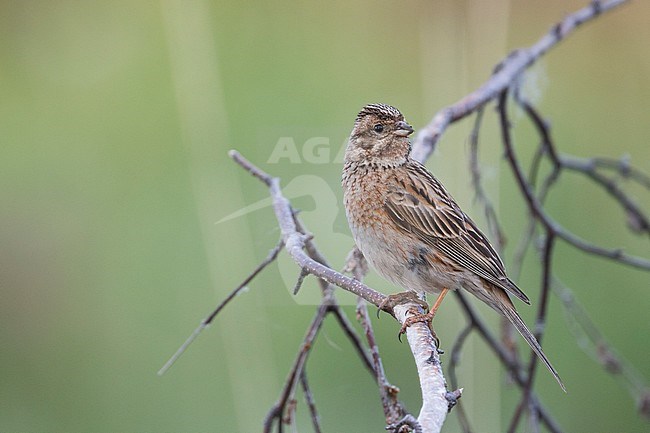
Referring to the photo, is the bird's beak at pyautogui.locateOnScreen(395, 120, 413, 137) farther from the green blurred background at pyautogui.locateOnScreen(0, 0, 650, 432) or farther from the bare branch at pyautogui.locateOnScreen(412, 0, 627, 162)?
the green blurred background at pyautogui.locateOnScreen(0, 0, 650, 432)

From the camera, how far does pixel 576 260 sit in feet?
9.62

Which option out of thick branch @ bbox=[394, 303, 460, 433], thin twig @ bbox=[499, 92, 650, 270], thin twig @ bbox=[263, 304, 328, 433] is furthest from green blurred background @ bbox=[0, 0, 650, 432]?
thick branch @ bbox=[394, 303, 460, 433]

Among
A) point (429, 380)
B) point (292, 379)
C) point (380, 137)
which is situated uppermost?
point (380, 137)

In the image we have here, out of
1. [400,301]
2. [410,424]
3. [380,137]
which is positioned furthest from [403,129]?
[410,424]

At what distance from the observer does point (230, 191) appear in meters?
2.29

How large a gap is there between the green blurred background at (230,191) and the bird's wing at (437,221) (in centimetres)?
32

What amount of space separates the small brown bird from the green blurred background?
0.27m

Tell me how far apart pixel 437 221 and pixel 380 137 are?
0.22 metres

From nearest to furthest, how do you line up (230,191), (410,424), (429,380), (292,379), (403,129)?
(410,424), (429,380), (292,379), (403,129), (230,191)

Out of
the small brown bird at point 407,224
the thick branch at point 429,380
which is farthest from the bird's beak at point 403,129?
the thick branch at point 429,380

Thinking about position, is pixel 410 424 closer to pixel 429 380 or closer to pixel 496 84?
pixel 429 380

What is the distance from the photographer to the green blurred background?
2236 millimetres

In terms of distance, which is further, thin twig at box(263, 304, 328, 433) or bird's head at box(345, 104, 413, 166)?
bird's head at box(345, 104, 413, 166)

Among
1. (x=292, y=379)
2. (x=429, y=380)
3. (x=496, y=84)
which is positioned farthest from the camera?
(x=496, y=84)
